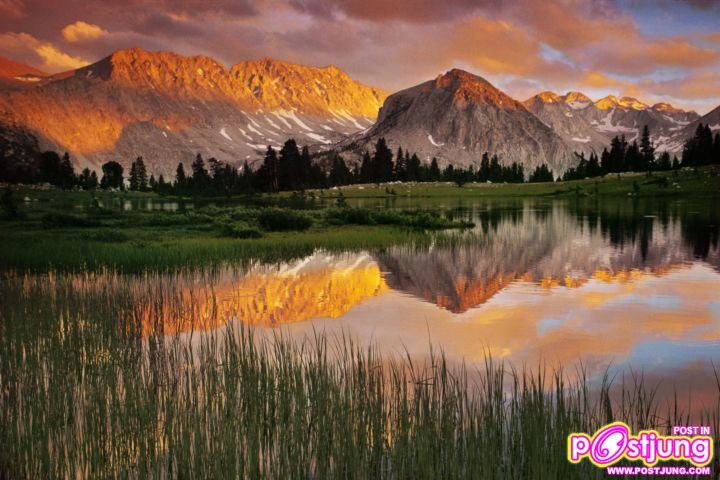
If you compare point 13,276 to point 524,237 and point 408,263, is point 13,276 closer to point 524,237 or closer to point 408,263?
point 408,263

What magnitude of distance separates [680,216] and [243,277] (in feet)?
199

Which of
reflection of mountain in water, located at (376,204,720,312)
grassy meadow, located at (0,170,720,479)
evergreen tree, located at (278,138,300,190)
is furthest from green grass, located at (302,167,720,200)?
grassy meadow, located at (0,170,720,479)

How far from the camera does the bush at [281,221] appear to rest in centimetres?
5138

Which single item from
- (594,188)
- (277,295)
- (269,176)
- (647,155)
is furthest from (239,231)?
(647,155)

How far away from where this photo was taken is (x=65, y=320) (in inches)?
688

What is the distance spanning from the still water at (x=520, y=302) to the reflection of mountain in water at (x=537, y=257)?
5.1 inches

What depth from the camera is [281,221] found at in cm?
5141

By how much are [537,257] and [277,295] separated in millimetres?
20871

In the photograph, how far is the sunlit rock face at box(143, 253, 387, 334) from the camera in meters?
19.1

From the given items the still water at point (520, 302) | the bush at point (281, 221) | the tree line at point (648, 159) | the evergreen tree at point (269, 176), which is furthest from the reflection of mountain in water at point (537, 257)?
the evergreen tree at point (269, 176)

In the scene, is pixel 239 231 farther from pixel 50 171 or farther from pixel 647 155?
pixel 50 171

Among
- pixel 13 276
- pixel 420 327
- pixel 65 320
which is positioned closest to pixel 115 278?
pixel 13 276

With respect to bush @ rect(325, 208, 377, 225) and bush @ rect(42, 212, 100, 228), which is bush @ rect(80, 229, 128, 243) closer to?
bush @ rect(42, 212, 100, 228)

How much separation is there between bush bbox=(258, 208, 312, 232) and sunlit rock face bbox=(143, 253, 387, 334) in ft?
54.8
